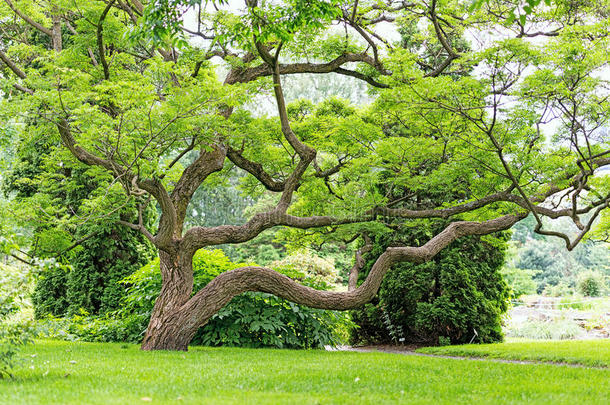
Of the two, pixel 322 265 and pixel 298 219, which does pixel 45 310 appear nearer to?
pixel 298 219

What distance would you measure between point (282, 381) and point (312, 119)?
6.80 m

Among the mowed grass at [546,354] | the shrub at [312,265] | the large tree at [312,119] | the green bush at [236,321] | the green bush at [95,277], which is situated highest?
the large tree at [312,119]

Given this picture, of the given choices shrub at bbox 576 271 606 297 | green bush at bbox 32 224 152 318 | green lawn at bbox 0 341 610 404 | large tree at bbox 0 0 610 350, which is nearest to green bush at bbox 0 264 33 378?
green lawn at bbox 0 341 610 404

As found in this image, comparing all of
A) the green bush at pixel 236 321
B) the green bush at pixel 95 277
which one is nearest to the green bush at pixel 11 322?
the green bush at pixel 236 321

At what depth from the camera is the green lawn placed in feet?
14.6

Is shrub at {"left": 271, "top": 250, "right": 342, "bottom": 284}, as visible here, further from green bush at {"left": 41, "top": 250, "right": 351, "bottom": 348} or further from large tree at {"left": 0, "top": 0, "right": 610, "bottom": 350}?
green bush at {"left": 41, "top": 250, "right": 351, "bottom": 348}

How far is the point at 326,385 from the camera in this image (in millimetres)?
5281

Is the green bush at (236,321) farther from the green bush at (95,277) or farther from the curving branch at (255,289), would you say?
the green bush at (95,277)

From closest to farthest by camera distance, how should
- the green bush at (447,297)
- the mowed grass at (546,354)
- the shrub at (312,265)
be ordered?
the mowed grass at (546,354), the green bush at (447,297), the shrub at (312,265)

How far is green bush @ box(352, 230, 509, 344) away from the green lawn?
5.02 metres

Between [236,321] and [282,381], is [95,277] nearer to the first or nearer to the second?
[236,321]

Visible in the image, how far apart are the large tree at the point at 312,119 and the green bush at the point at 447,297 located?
68.7 inches

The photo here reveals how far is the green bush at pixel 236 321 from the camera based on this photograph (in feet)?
33.4

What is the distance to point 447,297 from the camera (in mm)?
12539
